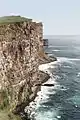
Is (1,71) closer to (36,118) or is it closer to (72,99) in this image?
(36,118)

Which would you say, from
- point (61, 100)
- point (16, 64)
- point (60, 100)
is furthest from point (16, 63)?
point (61, 100)

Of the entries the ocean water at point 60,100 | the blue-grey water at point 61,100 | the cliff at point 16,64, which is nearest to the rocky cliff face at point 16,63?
the cliff at point 16,64

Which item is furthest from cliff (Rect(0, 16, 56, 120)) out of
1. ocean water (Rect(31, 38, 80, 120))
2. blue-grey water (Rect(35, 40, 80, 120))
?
blue-grey water (Rect(35, 40, 80, 120))

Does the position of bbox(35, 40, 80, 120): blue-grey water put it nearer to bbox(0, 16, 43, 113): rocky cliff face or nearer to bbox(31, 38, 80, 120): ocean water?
bbox(31, 38, 80, 120): ocean water

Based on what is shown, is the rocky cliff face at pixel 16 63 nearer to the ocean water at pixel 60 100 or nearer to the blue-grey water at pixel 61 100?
the ocean water at pixel 60 100

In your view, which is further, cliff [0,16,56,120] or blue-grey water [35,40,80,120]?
blue-grey water [35,40,80,120]

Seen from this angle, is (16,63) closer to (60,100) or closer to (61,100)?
(60,100)

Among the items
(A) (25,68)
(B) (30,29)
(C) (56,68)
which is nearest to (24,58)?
(A) (25,68)
